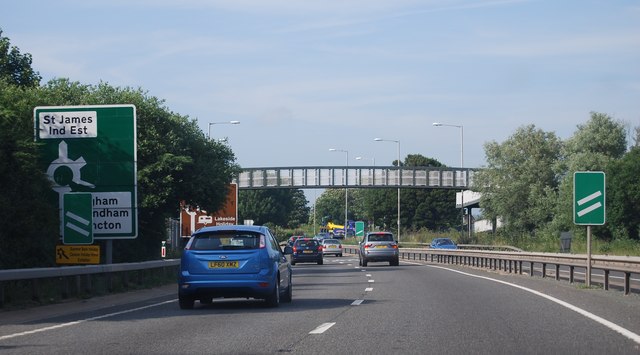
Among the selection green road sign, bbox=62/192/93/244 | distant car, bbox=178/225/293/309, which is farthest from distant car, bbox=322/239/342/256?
distant car, bbox=178/225/293/309

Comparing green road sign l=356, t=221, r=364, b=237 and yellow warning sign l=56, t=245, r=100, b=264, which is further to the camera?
green road sign l=356, t=221, r=364, b=237

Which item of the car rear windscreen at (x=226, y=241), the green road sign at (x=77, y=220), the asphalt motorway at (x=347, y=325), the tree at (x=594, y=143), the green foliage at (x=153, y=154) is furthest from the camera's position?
the tree at (x=594, y=143)

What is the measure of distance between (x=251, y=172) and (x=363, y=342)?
7513cm

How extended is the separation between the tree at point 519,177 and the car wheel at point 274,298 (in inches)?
2777

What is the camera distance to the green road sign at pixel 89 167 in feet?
87.4

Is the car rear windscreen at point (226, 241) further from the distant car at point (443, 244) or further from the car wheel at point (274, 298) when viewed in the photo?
the distant car at point (443, 244)

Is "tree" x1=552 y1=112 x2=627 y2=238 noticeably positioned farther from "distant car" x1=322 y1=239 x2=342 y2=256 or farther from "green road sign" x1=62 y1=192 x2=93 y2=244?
"green road sign" x1=62 y1=192 x2=93 y2=244

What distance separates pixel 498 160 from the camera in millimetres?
91375

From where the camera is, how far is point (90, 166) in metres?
26.7

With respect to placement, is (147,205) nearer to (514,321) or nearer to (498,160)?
(514,321)

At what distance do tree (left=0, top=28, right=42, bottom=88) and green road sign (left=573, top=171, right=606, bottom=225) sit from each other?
37.2 meters

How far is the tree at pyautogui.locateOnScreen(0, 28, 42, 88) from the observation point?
54625mm

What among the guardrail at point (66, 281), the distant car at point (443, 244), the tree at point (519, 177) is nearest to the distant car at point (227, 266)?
the guardrail at point (66, 281)

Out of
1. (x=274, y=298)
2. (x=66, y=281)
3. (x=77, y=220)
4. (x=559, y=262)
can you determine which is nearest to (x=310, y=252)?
(x=559, y=262)
